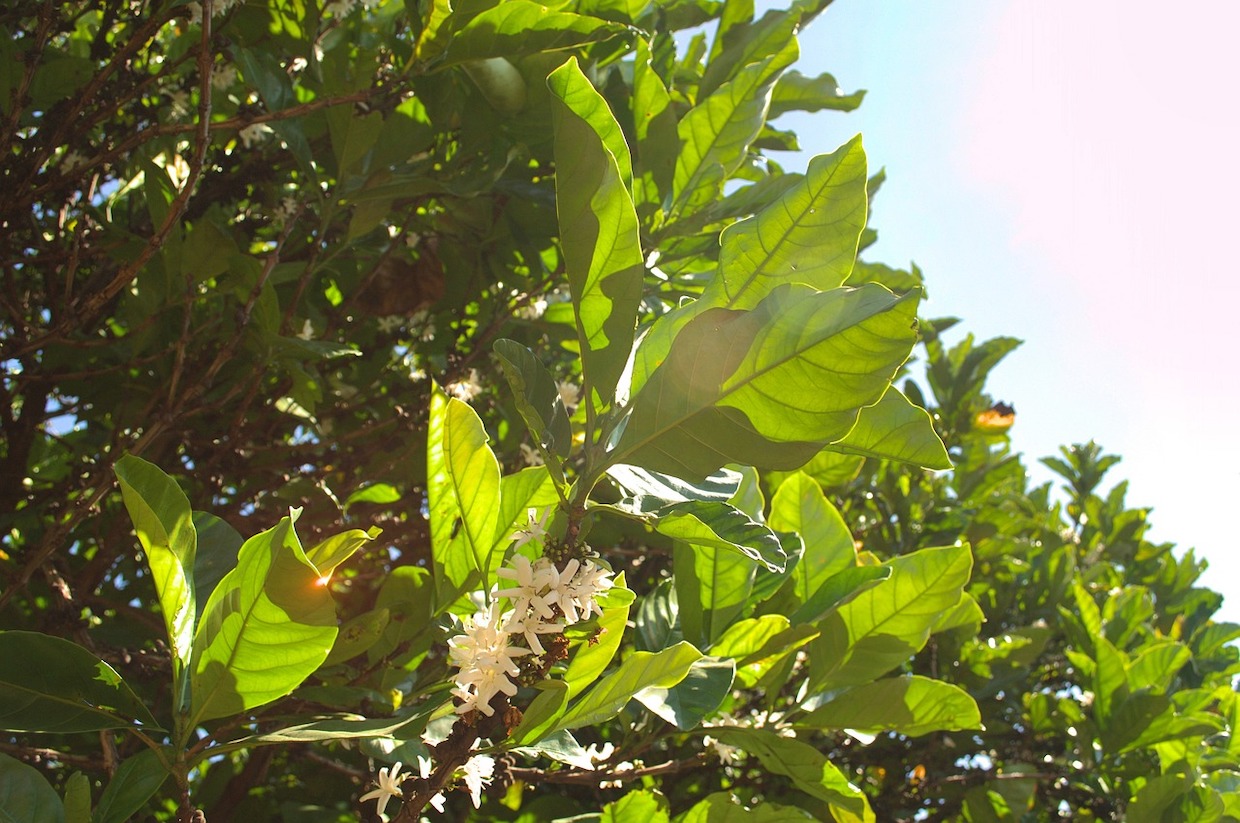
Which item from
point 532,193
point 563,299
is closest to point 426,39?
point 532,193

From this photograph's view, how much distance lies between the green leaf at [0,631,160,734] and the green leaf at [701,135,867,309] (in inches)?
35.4

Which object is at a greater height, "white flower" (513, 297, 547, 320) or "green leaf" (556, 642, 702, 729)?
"white flower" (513, 297, 547, 320)

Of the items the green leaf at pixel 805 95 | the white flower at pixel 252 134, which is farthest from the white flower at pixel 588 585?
the white flower at pixel 252 134

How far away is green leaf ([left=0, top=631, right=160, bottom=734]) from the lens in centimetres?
107

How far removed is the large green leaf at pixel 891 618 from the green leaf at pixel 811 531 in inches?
3.4

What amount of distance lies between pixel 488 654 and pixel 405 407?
1456 millimetres

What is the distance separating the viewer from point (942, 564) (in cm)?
165

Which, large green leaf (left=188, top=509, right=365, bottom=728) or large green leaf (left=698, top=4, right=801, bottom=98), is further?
large green leaf (left=698, top=4, right=801, bottom=98)

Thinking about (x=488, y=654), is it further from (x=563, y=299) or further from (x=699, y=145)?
(x=563, y=299)

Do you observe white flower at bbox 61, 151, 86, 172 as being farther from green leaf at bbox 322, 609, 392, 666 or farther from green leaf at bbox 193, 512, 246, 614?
green leaf at bbox 322, 609, 392, 666

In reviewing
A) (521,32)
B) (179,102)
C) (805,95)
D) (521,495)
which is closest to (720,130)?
(521,32)

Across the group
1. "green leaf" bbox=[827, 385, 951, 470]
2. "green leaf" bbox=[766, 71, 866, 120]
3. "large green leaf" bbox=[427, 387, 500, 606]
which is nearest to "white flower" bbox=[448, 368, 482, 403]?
"large green leaf" bbox=[427, 387, 500, 606]

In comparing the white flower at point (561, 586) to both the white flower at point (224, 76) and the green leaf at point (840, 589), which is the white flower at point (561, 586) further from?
the white flower at point (224, 76)

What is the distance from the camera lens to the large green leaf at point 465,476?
113 centimetres
